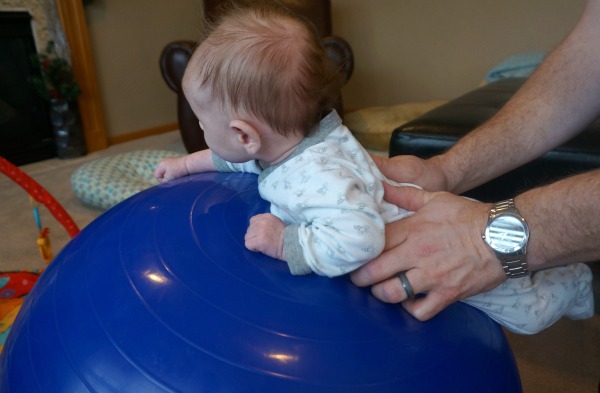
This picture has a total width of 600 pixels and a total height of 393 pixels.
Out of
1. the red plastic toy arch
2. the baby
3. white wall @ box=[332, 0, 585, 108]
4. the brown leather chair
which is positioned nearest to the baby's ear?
the baby

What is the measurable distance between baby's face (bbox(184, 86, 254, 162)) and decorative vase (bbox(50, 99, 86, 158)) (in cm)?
235

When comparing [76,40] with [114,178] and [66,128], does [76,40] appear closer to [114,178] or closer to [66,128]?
[66,128]

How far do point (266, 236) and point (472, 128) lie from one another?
0.82 m

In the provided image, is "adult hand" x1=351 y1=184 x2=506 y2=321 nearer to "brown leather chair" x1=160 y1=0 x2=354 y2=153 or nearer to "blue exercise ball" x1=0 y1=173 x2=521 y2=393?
"blue exercise ball" x1=0 y1=173 x2=521 y2=393

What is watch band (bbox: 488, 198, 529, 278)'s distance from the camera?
2.13 ft

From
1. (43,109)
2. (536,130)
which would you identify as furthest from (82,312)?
(43,109)

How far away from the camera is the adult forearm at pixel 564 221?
0.63 m

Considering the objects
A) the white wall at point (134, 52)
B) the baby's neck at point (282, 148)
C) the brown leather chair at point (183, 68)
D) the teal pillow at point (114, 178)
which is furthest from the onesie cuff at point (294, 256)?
the white wall at point (134, 52)

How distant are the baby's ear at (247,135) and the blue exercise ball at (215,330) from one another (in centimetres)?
11

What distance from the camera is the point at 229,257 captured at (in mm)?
639

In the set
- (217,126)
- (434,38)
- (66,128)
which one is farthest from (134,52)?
(217,126)

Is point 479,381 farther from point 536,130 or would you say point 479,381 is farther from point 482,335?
point 536,130

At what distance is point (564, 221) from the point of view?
2.11 ft

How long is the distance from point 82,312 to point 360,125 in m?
2.33
